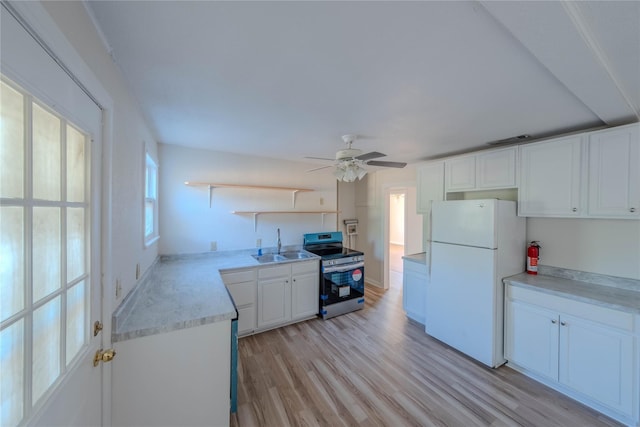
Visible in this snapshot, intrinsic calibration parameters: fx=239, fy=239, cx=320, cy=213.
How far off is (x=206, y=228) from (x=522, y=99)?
346cm

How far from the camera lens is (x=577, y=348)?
1.96m

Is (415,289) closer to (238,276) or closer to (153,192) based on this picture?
(238,276)

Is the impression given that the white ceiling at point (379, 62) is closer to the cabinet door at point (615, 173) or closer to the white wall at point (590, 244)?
the cabinet door at point (615, 173)

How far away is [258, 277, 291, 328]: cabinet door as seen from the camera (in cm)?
298

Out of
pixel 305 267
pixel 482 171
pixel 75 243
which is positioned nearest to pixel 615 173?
pixel 482 171

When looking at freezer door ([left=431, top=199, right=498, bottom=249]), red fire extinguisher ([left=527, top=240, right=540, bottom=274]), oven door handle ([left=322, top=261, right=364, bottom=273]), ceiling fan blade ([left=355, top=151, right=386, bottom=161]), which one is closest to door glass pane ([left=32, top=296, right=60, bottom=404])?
ceiling fan blade ([left=355, top=151, right=386, bottom=161])

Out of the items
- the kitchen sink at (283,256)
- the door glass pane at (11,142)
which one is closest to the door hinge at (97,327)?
the door glass pane at (11,142)

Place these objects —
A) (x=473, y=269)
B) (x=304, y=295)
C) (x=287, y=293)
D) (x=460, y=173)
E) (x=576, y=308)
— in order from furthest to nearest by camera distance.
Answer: (x=304, y=295)
(x=287, y=293)
(x=460, y=173)
(x=473, y=269)
(x=576, y=308)

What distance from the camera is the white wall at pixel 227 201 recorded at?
3.00 m

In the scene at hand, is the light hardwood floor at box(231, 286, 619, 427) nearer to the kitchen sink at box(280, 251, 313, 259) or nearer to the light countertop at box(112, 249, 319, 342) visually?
the light countertop at box(112, 249, 319, 342)

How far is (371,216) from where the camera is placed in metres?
4.79

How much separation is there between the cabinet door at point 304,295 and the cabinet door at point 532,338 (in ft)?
7.13

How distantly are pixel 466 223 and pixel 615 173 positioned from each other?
44.2 inches

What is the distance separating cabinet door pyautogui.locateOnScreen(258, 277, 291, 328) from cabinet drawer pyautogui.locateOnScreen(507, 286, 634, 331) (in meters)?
2.47
